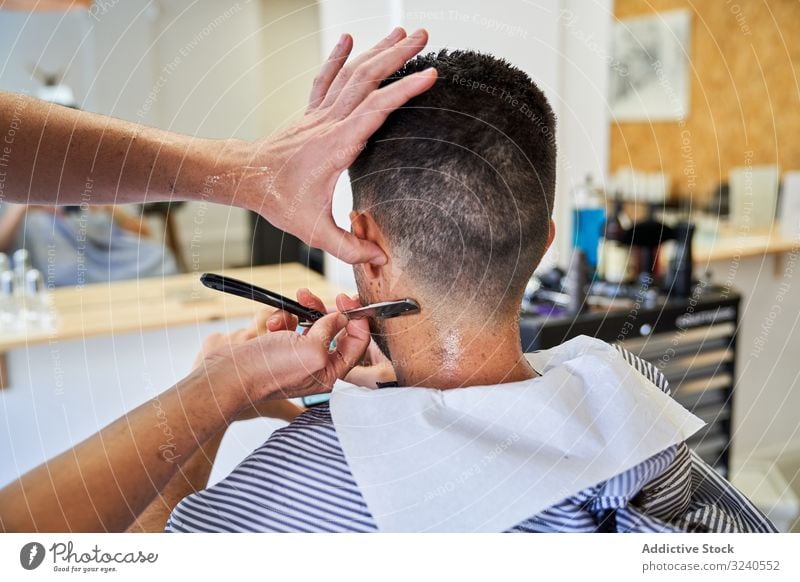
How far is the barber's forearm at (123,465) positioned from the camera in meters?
1.00

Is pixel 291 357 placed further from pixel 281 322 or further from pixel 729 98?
pixel 729 98

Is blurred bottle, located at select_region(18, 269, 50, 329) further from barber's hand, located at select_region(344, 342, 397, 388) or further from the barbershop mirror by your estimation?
barber's hand, located at select_region(344, 342, 397, 388)

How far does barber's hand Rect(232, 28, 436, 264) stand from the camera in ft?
3.08

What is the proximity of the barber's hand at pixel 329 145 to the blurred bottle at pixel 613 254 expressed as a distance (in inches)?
49.6

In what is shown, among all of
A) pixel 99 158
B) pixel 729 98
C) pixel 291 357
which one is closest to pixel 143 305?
pixel 99 158

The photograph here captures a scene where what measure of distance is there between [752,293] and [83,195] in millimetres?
2401

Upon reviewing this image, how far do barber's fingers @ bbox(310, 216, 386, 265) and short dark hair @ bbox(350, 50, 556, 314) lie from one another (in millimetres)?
26

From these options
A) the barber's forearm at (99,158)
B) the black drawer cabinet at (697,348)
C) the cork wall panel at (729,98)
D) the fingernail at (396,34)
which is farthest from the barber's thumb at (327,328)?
the cork wall panel at (729,98)

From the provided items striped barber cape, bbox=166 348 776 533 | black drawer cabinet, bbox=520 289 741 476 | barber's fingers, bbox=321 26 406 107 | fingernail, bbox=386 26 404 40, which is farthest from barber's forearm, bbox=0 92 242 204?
black drawer cabinet, bbox=520 289 741 476

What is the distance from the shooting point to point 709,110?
5.03 metres

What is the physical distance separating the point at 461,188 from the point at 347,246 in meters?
0.17

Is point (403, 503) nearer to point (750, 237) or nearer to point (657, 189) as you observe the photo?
point (750, 237)

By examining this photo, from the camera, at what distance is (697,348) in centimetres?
214
